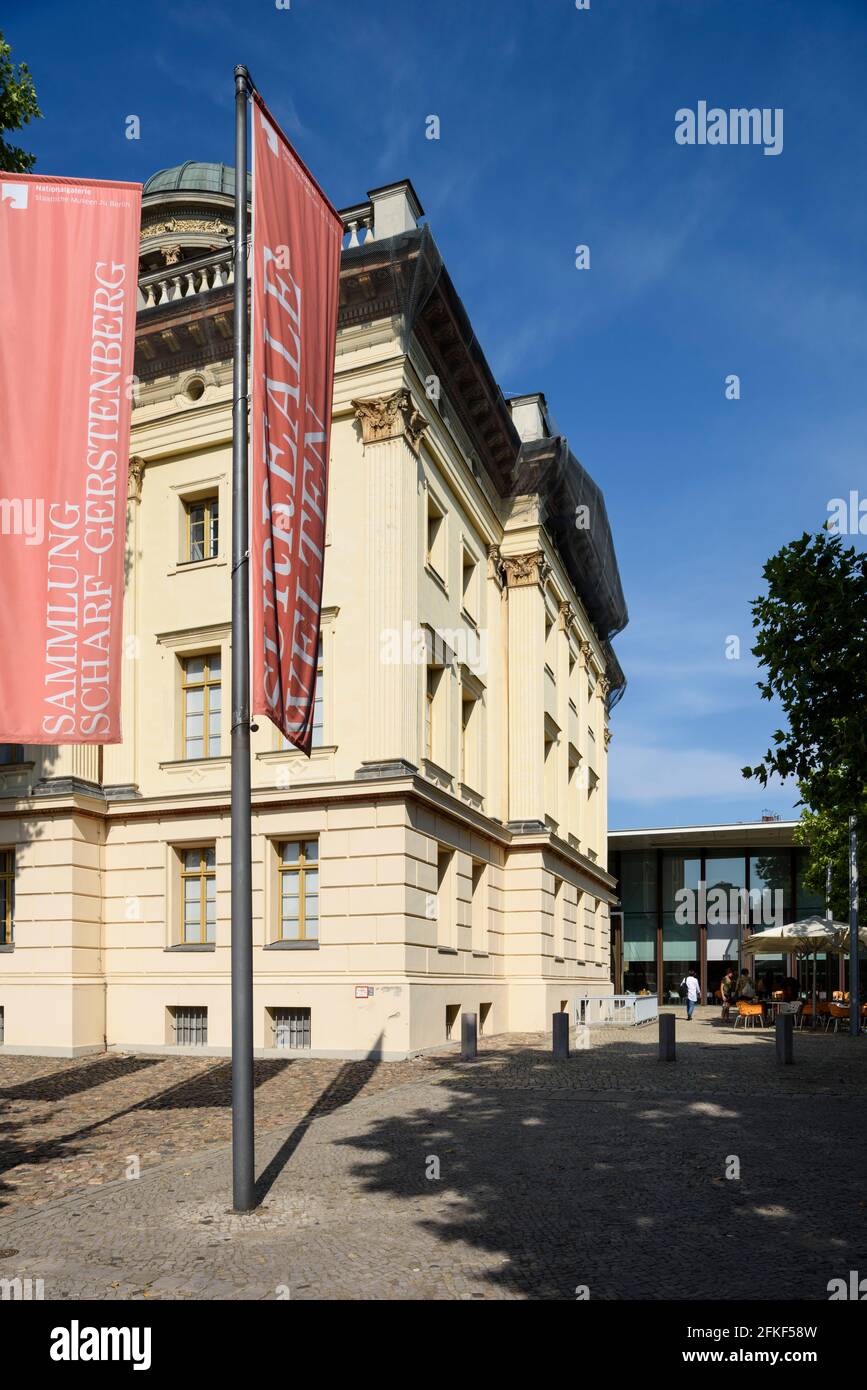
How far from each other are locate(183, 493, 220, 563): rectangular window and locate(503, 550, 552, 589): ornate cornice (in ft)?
31.5

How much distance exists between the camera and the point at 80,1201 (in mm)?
9141

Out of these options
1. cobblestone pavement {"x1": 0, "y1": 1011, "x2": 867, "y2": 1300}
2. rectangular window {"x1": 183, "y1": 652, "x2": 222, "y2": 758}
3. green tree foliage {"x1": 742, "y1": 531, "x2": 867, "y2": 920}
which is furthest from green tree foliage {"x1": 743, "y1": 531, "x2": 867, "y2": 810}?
rectangular window {"x1": 183, "y1": 652, "x2": 222, "y2": 758}

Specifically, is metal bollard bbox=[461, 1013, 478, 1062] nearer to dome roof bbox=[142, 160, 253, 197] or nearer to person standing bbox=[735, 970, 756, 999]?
person standing bbox=[735, 970, 756, 999]

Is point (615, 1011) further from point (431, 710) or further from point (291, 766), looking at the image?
point (291, 766)

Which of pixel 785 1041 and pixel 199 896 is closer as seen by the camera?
pixel 785 1041

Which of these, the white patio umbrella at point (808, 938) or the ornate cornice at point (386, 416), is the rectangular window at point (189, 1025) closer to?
the ornate cornice at point (386, 416)

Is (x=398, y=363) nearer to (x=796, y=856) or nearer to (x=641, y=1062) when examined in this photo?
(x=641, y=1062)

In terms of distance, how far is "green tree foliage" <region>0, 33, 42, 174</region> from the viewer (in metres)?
17.5

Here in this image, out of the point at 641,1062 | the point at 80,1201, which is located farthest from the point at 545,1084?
the point at 80,1201

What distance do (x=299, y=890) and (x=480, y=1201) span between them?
42.6 feet

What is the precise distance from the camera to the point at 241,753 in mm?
8914

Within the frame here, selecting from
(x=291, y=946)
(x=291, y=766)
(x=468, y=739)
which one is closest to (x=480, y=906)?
(x=468, y=739)

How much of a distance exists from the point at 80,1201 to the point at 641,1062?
41.1ft

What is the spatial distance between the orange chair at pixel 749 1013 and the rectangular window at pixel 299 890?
1436 centimetres
